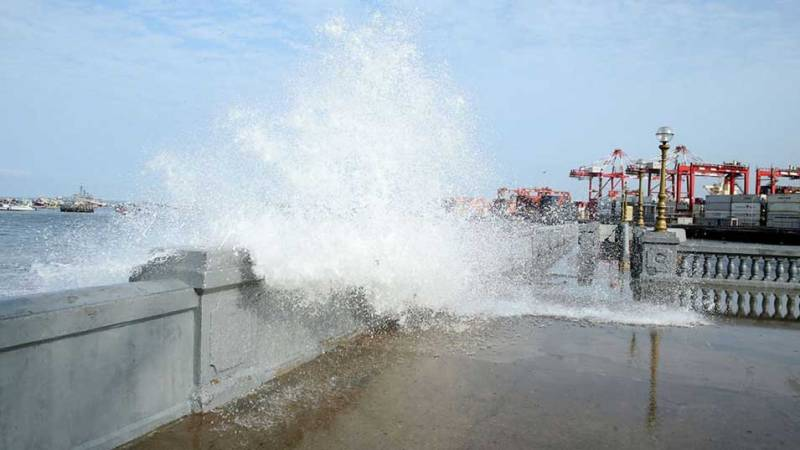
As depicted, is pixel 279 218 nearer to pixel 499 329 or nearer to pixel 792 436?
pixel 499 329

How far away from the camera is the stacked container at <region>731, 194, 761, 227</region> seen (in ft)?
198

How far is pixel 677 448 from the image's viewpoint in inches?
148

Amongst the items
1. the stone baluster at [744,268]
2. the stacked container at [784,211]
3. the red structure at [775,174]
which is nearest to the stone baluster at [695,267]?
the stone baluster at [744,268]

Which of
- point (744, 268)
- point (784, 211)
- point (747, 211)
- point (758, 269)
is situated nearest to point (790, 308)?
point (744, 268)

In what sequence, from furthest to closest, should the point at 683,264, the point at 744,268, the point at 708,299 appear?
the point at 683,264, the point at 744,268, the point at 708,299

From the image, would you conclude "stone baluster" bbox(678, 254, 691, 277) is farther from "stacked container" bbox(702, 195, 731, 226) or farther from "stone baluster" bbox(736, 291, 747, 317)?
"stacked container" bbox(702, 195, 731, 226)

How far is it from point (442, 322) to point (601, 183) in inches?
4294

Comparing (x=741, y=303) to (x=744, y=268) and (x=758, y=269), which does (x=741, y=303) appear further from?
(x=758, y=269)

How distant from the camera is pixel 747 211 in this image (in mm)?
61781

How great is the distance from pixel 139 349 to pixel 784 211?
219ft

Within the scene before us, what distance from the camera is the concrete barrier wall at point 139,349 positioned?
9.41 feet

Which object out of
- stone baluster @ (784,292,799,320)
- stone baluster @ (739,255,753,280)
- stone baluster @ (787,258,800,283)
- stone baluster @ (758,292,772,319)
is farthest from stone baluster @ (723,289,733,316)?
stone baluster @ (787,258,800,283)

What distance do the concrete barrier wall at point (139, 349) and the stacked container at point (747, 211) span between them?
6607 cm

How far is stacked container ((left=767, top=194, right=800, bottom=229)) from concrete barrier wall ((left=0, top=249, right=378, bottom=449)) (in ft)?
201
